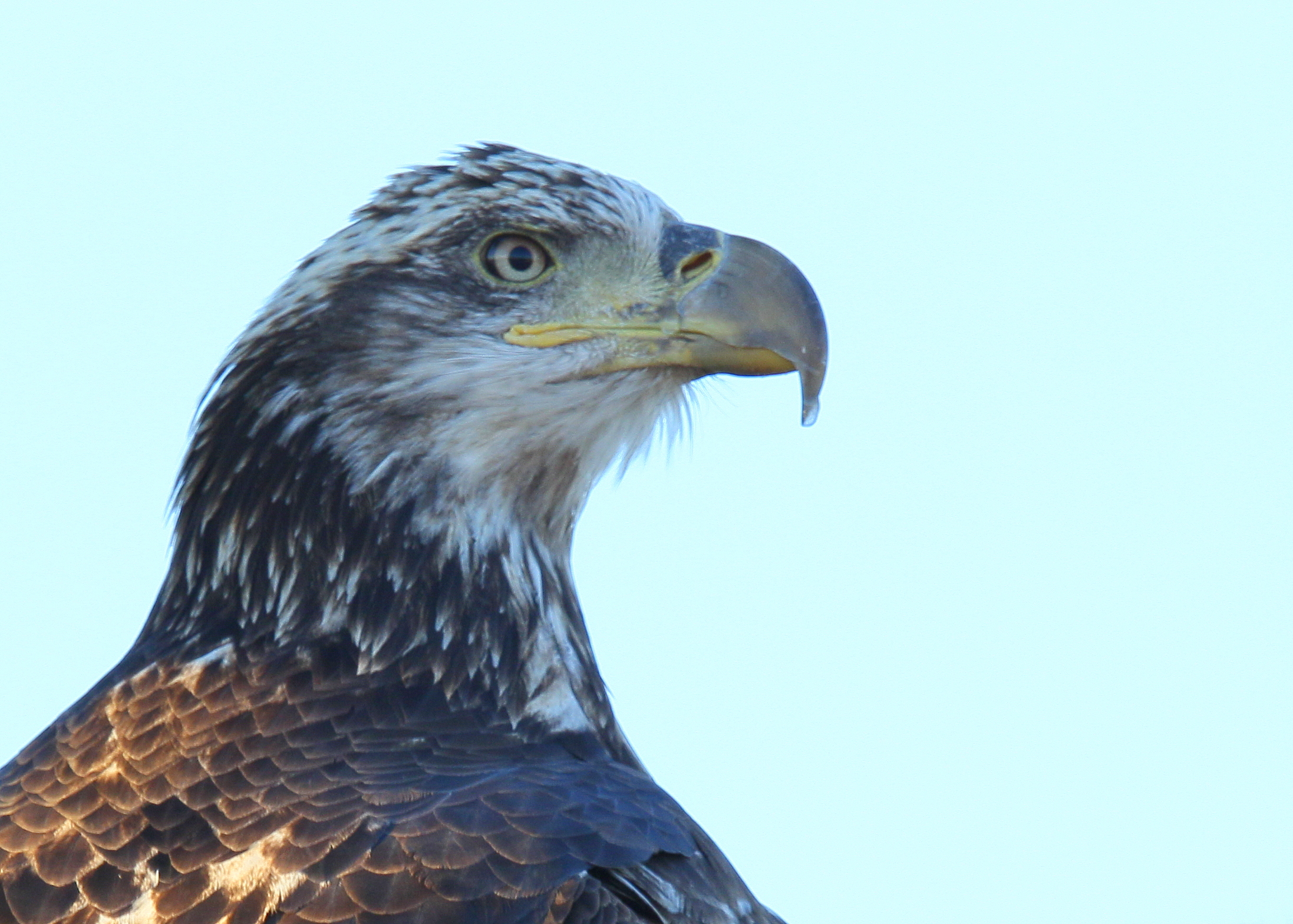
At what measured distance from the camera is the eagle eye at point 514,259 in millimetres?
5656

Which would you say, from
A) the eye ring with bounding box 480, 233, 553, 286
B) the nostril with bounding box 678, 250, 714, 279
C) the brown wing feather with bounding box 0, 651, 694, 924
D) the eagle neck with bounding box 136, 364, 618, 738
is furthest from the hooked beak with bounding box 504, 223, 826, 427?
the brown wing feather with bounding box 0, 651, 694, 924

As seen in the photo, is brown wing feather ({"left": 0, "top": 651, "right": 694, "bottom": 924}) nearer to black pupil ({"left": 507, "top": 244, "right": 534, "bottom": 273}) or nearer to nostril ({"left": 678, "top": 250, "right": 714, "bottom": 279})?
black pupil ({"left": 507, "top": 244, "right": 534, "bottom": 273})

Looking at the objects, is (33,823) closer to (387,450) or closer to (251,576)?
(251,576)

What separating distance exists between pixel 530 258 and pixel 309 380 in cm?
74

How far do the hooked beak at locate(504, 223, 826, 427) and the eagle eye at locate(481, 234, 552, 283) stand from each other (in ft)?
0.54

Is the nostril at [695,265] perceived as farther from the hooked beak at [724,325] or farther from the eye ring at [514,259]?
the eye ring at [514,259]

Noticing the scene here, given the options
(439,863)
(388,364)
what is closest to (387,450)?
(388,364)

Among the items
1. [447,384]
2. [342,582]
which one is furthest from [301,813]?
[447,384]

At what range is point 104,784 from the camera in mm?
4672

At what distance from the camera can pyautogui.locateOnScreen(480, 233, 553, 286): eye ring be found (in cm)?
566

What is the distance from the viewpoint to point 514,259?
5668 mm

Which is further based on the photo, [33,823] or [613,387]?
[613,387]

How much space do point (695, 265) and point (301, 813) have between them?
7.02ft

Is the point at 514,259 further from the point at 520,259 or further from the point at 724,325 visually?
the point at 724,325
